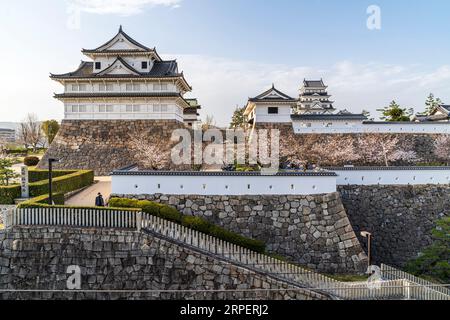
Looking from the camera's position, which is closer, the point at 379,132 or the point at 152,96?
the point at 152,96

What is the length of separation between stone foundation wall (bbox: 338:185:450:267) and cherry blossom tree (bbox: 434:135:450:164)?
14214 mm

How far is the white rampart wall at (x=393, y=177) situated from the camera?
17.6 m

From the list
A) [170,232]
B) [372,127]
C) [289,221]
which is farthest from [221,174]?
[372,127]

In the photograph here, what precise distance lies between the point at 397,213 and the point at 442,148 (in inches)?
689

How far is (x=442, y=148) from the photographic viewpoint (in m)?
30.2

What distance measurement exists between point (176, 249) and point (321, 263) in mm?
6494

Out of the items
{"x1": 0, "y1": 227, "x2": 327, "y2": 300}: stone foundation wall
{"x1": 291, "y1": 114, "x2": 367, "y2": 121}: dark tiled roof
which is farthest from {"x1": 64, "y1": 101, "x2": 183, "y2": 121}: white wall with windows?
{"x1": 0, "y1": 227, "x2": 327, "y2": 300}: stone foundation wall

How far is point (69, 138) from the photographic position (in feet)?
85.5

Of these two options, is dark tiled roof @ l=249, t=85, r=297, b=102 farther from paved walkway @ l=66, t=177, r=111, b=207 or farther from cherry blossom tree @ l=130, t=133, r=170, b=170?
paved walkway @ l=66, t=177, r=111, b=207

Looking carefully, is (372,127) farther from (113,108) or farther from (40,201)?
(40,201)

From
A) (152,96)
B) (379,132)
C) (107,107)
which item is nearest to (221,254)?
(152,96)

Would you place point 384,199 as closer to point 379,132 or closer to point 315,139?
point 315,139

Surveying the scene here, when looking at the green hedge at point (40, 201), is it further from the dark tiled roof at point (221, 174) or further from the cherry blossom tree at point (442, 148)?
the cherry blossom tree at point (442, 148)

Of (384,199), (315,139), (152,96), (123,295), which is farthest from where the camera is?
(315,139)
